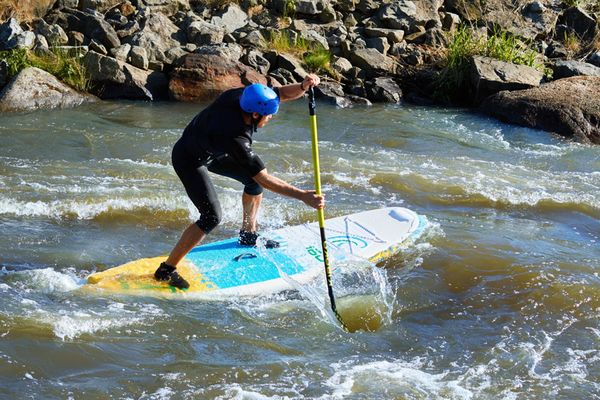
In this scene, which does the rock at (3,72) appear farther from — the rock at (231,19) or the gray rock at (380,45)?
the gray rock at (380,45)

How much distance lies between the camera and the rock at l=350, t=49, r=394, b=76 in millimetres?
15781

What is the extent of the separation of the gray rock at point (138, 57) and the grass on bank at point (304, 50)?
2.55 metres

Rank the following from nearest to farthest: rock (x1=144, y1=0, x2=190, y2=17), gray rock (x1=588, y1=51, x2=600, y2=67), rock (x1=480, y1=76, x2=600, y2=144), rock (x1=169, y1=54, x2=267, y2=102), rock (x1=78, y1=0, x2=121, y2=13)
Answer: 1. rock (x1=480, y1=76, x2=600, y2=144)
2. rock (x1=169, y1=54, x2=267, y2=102)
3. rock (x1=78, y1=0, x2=121, y2=13)
4. rock (x1=144, y1=0, x2=190, y2=17)
5. gray rock (x1=588, y1=51, x2=600, y2=67)

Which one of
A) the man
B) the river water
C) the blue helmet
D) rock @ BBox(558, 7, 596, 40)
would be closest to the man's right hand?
the man

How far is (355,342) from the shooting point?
5898 mm

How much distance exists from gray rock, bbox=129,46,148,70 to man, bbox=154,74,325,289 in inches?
327

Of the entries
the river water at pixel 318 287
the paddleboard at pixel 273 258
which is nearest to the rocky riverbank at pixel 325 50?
the river water at pixel 318 287

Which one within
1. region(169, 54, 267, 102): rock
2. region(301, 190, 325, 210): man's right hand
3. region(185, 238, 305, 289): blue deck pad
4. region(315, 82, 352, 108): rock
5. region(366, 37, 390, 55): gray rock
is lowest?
region(185, 238, 305, 289): blue deck pad

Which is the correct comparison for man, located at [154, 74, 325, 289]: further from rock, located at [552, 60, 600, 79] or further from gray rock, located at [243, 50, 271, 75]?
rock, located at [552, 60, 600, 79]

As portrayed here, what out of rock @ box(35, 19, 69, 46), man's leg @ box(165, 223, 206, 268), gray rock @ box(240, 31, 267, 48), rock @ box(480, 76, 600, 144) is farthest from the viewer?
gray rock @ box(240, 31, 267, 48)

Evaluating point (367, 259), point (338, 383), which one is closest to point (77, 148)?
point (367, 259)

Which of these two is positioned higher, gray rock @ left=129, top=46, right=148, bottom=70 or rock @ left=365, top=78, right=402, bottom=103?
gray rock @ left=129, top=46, right=148, bottom=70

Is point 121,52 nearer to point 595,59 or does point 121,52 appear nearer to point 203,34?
point 203,34

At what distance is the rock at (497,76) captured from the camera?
1466 cm
